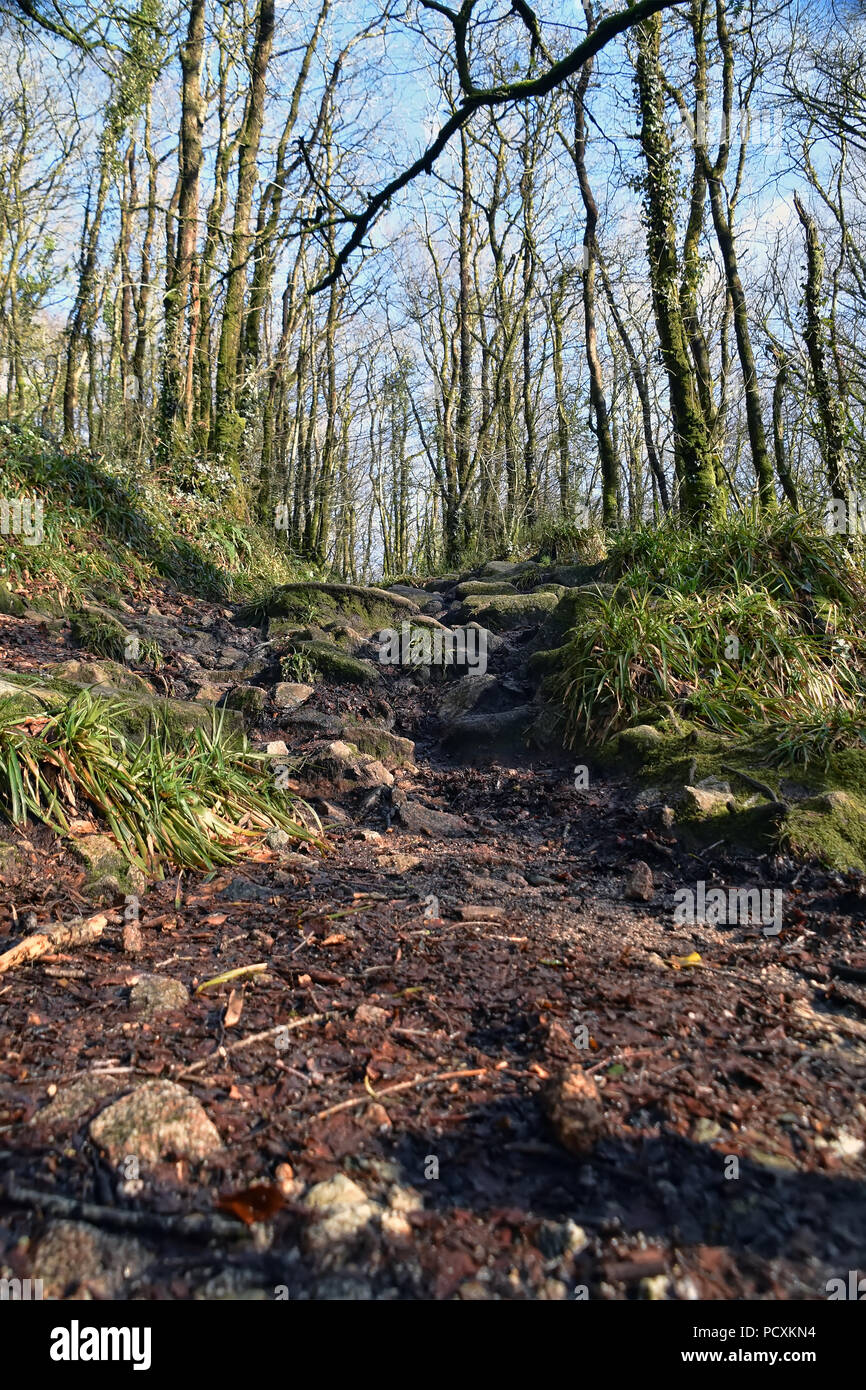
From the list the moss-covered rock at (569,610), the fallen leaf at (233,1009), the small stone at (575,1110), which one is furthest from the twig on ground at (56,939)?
the moss-covered rock at (569,610)

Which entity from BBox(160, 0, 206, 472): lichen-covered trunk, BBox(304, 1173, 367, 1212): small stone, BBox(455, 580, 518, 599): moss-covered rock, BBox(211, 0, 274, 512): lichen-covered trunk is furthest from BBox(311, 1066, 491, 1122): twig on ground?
BBox(160, 0, 206, 472): lichen-covered trunk

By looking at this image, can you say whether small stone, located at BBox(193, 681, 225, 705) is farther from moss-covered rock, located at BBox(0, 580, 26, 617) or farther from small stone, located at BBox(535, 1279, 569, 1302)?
small stone, located at BBox(535, 1279, 569, 1302)

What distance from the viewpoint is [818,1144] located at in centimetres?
157

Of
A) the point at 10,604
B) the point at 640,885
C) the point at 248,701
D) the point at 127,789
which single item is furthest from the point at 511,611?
the point at 127,789

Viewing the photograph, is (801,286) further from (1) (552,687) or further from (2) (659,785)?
(2) (659,785)

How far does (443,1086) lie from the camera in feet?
5.80

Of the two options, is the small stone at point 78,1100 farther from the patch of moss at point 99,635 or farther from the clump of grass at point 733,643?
the patch of moss at point 99,635

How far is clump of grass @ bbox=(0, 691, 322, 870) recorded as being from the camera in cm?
289

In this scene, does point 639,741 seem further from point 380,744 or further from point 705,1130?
point 705,1130

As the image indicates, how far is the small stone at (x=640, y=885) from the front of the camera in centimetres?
303

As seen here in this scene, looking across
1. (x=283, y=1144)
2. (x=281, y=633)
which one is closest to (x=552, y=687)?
(x=281, y=633)

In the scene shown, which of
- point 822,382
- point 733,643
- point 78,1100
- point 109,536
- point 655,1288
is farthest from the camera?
point 109,536

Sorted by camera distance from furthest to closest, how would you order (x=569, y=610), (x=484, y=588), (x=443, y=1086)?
1. (x=484, y=588)
2. (x=569, y=610)
3. (x=443, y=1086)

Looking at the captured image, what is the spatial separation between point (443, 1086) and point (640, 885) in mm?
1507
